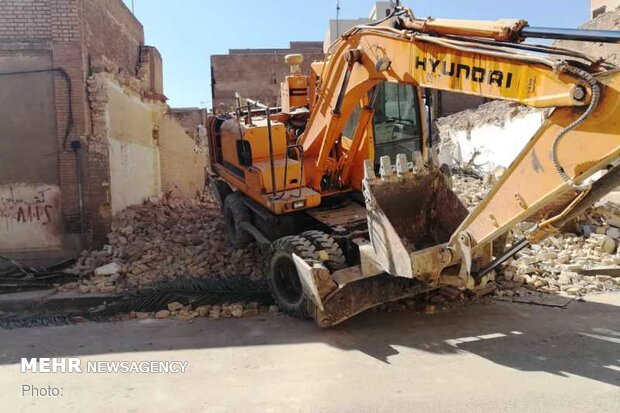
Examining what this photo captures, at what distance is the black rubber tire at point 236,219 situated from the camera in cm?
814

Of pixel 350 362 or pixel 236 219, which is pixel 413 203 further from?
pixel 236 219

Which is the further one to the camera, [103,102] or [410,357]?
[103,102]

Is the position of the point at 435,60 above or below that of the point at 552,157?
above

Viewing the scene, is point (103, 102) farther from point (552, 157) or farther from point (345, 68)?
point (552, 157)

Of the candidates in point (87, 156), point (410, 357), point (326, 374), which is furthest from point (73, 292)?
point (410, 357)

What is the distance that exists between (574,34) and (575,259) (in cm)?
510

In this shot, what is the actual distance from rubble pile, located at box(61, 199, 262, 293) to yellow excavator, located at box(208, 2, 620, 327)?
492 millimetres

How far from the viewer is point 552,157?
12.6 ft

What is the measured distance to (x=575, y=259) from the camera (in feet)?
26.1

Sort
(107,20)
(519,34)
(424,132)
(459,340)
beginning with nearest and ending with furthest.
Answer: (519,34) < (459,340) < (424,132) < (107,20)

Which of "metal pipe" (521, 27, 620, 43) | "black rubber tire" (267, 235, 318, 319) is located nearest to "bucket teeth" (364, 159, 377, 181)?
"black rubber tire" (267, 235, 318, 319)

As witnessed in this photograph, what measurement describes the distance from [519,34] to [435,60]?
0.75m

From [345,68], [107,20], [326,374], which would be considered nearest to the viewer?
[326,374]

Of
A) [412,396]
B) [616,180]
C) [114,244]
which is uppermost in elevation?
[616,180]
